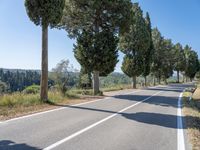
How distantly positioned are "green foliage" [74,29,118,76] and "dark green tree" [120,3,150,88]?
1803cm

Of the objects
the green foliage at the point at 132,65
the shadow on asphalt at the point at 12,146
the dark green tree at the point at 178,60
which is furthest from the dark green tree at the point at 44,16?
the dark green tree at the point at 178,60

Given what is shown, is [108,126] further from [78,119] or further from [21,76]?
[21,76]

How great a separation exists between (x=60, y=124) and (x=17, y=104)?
5.55m

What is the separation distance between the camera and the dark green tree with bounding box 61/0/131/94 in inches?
1053

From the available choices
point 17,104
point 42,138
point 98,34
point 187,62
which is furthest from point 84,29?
point 187,62

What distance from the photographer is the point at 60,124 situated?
33.7 feet

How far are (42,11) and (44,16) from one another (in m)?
0.30

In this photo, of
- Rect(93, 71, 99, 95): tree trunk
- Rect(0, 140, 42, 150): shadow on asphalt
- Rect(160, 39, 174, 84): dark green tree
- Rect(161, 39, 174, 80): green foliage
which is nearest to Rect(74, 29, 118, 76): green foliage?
Rect(93, 71, 99, 95): tree trunk

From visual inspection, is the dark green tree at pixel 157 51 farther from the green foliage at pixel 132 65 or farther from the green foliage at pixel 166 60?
the green foliage at pixel 132 65

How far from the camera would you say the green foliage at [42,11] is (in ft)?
56.1

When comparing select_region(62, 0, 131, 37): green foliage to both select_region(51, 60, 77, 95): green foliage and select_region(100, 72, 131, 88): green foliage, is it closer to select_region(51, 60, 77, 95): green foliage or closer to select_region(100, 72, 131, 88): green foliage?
select_region(51, 60, 77, 95): green foliage

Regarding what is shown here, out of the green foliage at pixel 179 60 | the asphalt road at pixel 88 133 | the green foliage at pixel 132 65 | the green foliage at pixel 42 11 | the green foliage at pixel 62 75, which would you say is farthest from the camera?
the green foliage at pixel 179 60

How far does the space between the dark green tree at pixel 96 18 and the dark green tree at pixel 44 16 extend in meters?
9.10

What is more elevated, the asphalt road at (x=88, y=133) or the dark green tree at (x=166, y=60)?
the dark green tree at (x=166, y=60)
